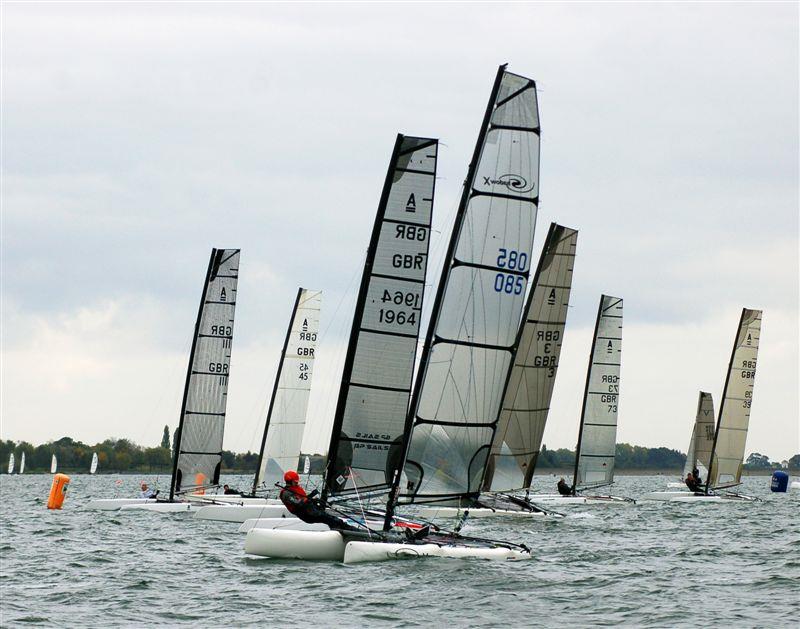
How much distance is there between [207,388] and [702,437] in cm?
2552

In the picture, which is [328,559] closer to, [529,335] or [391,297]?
[391,297]

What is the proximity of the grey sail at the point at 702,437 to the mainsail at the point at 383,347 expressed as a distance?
→ 31985 millimetres

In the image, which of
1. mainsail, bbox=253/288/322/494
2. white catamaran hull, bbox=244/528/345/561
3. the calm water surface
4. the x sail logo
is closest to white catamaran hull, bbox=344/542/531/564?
the calm water surface

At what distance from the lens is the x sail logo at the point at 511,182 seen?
22.1 meters

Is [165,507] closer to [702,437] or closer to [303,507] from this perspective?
[303,507]

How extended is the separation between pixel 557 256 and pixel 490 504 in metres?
7.90

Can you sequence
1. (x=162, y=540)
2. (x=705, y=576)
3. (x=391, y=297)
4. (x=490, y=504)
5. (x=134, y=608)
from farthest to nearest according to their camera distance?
(x=490, y=504) < (x=162, y=540) < (x=391, y=297) < (x=705, y=576) < (x=134, y=608)

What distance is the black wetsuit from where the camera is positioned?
21.2 meters

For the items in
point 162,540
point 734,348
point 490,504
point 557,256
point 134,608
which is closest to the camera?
point 134,608

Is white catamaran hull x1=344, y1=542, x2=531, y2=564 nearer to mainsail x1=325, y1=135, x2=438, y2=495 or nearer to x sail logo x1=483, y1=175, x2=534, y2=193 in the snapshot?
mainsail x1=325, y1=135, x2=438, y2=495

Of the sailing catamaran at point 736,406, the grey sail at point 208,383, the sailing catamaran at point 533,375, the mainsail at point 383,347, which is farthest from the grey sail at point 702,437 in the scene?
the mainsail at point 383,347

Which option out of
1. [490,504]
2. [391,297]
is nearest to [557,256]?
[490,504]

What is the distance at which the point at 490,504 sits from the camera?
34594 millimetres

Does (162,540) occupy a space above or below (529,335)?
below
